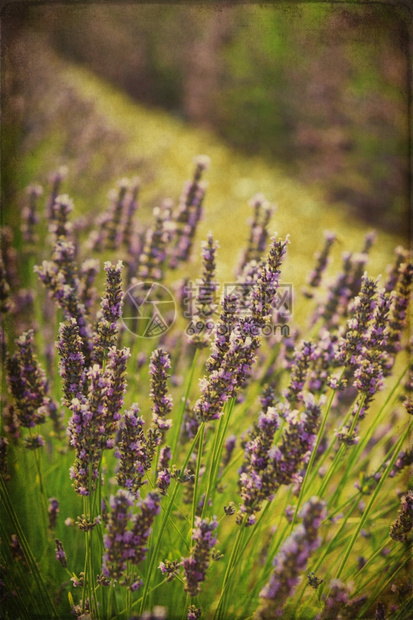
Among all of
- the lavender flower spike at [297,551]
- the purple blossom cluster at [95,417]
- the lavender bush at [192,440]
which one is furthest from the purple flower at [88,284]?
the lavender flower spike at [297,551]

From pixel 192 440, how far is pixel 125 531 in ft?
1.81

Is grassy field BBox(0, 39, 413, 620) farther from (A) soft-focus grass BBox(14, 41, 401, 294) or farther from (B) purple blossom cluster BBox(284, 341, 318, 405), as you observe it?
(A) soft-focus grass BBox(14, 41, 401, 294)

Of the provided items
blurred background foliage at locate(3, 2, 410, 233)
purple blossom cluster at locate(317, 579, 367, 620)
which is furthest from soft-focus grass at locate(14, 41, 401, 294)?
purple blossom cluster at locate(317, 579, 367, 620)

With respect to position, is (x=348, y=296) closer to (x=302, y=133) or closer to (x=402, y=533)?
(x=402, y=533)

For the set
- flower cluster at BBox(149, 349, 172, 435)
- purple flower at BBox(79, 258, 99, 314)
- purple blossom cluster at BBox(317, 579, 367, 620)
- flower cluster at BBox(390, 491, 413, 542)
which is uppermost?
purple flower at BBox(79, 258, 99, 314)

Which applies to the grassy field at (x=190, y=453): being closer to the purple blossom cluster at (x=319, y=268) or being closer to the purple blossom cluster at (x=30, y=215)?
the purple blossom cluster at (x=30, y=215)

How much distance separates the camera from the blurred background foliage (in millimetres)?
1966

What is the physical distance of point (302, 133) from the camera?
398 cm

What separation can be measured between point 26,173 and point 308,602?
243 cm

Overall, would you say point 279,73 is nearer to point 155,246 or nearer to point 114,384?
point 155,246

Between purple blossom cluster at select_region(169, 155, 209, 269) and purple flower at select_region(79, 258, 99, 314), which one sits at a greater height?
purple blossom cluster at select_region(169, 155, 209, 269)

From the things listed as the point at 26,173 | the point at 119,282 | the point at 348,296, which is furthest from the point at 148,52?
the point at 119,282

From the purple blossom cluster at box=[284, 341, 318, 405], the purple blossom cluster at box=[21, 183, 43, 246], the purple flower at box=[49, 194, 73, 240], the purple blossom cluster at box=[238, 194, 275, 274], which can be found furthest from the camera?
the purple blossom cluster at box=[21, 183, 43, 246]

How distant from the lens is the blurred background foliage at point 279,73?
6.45ft
